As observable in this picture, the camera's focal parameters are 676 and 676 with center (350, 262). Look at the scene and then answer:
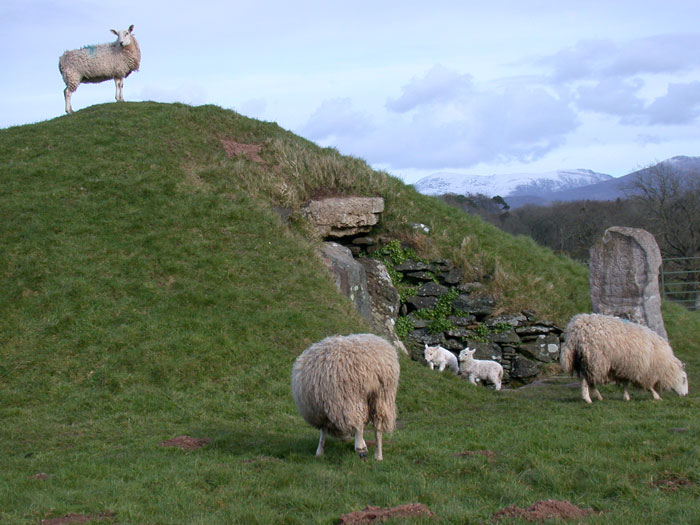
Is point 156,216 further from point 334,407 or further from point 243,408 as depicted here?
point 334,407

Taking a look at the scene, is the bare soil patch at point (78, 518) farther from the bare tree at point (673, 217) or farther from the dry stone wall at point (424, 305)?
the bare tree at point (673, 217)

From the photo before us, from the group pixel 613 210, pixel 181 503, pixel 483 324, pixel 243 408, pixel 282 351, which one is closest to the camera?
pixel 181 503

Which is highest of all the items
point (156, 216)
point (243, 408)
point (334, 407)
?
point (156, 216)

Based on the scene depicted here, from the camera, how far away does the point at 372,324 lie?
60.0 feet

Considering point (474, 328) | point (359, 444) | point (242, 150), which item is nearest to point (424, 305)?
point (474, 328)

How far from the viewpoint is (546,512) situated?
6.00 meters

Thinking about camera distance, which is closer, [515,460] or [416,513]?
[416,513]

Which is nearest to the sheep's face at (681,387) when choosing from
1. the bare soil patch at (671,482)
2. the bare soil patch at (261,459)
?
the bare soil patch at (671,482)

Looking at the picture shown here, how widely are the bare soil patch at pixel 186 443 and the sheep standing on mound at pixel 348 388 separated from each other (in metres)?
1.81

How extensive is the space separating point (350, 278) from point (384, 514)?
12723mm

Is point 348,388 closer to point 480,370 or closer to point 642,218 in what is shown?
point 480,370

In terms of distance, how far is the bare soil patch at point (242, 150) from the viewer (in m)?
22.9

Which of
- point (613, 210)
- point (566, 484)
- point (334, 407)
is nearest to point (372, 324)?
point (334, 407)

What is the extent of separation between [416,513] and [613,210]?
2671 inches
